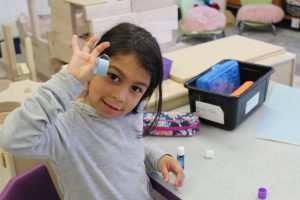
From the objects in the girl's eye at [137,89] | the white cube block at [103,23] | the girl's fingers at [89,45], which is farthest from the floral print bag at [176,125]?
the white cube block at [103,23]

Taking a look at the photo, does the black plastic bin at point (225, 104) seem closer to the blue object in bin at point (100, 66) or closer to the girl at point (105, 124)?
the girl at point (105, 124)

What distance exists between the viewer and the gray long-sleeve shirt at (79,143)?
2.15ft

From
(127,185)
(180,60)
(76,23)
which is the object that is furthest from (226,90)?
(76,23)

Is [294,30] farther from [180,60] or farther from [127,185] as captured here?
[127,185]

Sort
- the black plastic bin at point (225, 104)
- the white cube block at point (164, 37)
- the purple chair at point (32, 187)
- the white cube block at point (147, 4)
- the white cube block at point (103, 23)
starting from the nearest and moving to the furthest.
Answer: the purple chair at point (32, 187) → the black plastic bin at point (225, 104) → the white cube block at point (103, 23) → the white cube block at point (147, 4) → the white cube block at point (164, 37)

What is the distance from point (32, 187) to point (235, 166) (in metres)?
0.51

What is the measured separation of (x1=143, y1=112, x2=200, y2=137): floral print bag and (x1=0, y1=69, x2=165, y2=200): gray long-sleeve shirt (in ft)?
Answer: 0.35

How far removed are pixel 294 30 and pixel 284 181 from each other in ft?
12.2

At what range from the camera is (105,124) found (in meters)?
0.84

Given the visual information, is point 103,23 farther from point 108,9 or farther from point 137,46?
point 137,46

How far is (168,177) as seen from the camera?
895 mm

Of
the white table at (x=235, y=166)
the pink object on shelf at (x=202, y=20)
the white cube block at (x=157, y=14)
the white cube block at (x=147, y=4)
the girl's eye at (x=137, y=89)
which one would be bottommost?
the pink object on shelf at (x=202, y=20)

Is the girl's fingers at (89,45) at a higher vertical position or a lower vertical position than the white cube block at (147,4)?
higher

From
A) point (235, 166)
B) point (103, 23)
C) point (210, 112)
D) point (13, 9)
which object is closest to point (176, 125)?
point (210, 112)
